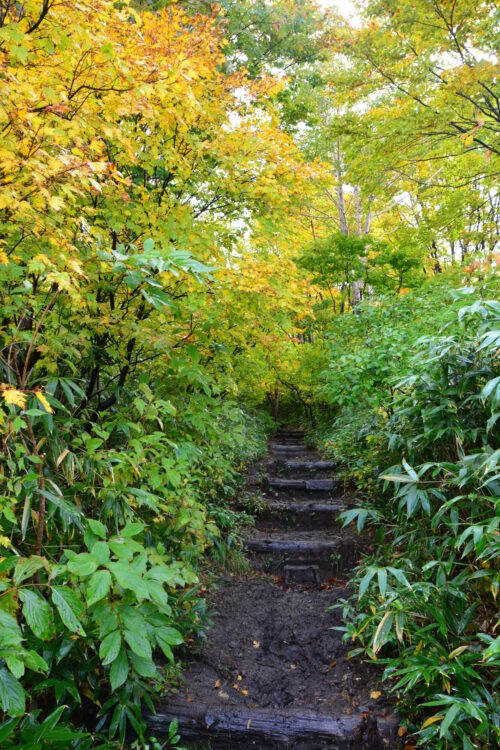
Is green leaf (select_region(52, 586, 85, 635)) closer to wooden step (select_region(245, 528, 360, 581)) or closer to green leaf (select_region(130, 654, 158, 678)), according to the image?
green leaf (select_region(130, 654, 158, 678))

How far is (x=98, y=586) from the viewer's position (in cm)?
133

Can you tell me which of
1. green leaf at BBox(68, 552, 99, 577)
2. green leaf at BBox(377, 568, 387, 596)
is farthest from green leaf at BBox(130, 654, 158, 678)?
green leaf at BBox(377, 568, 387, 596)

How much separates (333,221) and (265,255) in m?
12.2

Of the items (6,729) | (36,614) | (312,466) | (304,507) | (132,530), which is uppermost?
(132,530)

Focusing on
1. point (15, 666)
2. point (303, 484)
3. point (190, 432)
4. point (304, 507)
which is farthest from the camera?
point (303, 484)

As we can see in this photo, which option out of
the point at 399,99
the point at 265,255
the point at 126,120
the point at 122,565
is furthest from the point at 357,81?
the point at 122,565

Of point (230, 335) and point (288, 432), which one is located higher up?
point (230, 335)

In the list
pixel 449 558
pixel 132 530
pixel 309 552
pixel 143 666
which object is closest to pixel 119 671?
pixel 143 666

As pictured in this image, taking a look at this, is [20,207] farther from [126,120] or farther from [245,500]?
[245,500]

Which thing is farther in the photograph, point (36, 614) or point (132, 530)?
point (132, 530)

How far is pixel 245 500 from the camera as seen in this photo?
5730 millimetres

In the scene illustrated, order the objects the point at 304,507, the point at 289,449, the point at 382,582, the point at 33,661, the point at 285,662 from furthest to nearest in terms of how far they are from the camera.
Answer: the point at 289,449, the point at 304,507, the point at 285,662, the point at 382,582, the point at 33,661

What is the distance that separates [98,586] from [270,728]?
Result: 1816mm

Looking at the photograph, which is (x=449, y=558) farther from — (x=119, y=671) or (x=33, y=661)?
(x=33, y=661)
